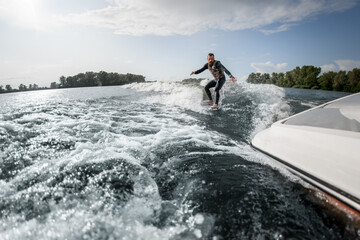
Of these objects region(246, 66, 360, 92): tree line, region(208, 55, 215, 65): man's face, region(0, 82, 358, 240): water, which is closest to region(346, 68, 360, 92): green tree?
region(246, 66, 360, 92): tree line

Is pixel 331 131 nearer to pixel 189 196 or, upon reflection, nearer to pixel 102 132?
pixel 189 196

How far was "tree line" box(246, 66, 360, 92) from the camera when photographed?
208 feet

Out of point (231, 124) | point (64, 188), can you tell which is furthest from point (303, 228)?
point (231, 124)

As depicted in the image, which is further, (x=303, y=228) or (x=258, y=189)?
(x=258, y=189)

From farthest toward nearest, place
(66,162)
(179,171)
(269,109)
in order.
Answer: (269,109), (66,162), (179,171)

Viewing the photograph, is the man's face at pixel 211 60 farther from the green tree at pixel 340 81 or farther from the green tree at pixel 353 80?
the green tree at pixel 340 81

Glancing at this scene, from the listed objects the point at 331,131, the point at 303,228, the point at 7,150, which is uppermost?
the point at 331,131

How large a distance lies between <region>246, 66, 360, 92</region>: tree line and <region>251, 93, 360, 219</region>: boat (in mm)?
77167

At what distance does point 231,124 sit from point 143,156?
3893 millimetres

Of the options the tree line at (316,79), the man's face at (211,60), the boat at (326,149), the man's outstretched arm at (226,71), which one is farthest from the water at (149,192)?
the tree line at (316,79)

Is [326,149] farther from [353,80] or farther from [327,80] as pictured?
[327,80]

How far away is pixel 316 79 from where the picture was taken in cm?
7869

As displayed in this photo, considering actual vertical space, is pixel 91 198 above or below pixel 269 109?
below

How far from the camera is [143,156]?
3754 mm
